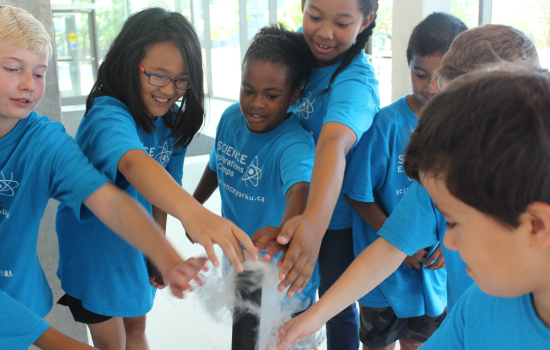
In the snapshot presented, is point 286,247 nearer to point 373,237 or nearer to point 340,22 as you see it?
point 373,237

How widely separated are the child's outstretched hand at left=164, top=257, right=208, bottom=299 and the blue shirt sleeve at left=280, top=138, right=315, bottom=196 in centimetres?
41

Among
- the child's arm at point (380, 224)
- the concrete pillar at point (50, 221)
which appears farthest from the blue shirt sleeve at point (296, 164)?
the concrete pillar at point (50, 221)

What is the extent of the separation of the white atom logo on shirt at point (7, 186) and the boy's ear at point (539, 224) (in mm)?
1110

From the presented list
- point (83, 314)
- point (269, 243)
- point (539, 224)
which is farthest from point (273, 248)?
point (83, 314)

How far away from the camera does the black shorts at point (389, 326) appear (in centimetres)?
139

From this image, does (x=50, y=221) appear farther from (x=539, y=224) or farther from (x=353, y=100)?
(x=539, y=224)

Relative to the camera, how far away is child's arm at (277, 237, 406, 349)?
843 millimetres

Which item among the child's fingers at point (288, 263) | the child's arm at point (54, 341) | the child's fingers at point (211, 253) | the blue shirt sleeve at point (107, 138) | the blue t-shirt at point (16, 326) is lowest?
the child's arm at point (54, 341)

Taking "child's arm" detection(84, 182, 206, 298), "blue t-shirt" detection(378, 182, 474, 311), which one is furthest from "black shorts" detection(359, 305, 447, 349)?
"child's arm" detection(84, 182, 206, 298)

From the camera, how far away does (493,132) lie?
48cm

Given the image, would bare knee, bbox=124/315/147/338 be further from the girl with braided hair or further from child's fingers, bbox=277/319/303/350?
child's fingers, bbox=277/319/303/350

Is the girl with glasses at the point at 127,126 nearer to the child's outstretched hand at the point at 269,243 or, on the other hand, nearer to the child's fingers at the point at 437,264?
the child's outstretched hand at the point at 269,243

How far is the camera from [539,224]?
497 millimetres

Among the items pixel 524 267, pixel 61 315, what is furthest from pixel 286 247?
pixel 61 315
